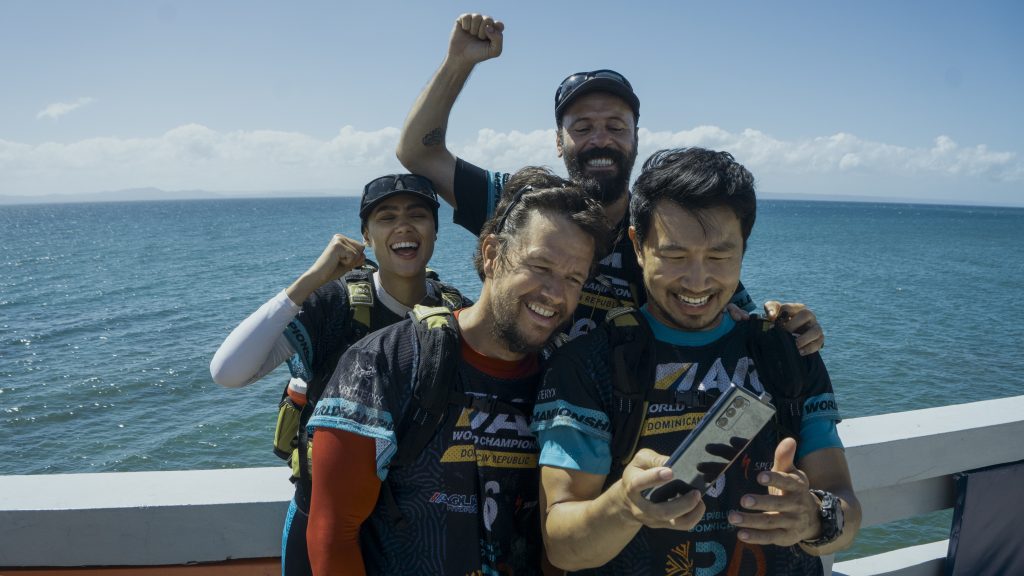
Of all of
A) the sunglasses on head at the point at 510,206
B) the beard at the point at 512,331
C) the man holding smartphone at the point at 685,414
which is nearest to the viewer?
the man holding smartphone at the point at 685,414

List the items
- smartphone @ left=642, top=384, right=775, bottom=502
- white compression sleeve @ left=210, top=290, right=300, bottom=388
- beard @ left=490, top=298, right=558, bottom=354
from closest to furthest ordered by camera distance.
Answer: smartphone @ left=642, top=384, right=775, bottom=502 < beard @ left=490, top=298, right=558, bottom=354 < white compression sleeve @ left=210, top=290, right=300, bottom=388

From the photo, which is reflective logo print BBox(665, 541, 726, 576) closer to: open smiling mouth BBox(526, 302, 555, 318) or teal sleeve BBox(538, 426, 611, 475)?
teal sleeve BBox(538, 426, 611, 475)

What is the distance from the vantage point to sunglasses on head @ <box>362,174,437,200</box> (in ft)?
12.0

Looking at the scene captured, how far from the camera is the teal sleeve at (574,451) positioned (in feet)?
7.57

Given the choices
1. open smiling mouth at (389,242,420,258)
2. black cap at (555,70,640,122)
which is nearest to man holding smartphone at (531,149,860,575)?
black cap at (555,70,640,122)

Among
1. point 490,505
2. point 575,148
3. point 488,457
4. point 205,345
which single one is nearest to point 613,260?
point 575,148

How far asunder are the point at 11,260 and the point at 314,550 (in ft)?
212

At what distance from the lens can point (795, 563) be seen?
8.44ft

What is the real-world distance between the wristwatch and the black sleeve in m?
2.28

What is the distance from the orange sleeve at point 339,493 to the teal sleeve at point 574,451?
59 cm

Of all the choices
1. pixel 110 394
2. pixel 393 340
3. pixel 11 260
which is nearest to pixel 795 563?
pixel 393 340

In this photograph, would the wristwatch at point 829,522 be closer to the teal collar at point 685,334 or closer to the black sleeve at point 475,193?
the teal collar at point 685,334

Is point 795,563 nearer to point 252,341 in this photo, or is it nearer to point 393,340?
point 393,340

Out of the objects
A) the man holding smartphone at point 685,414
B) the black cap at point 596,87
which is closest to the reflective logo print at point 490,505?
the man holding smartphone at point 685,414
